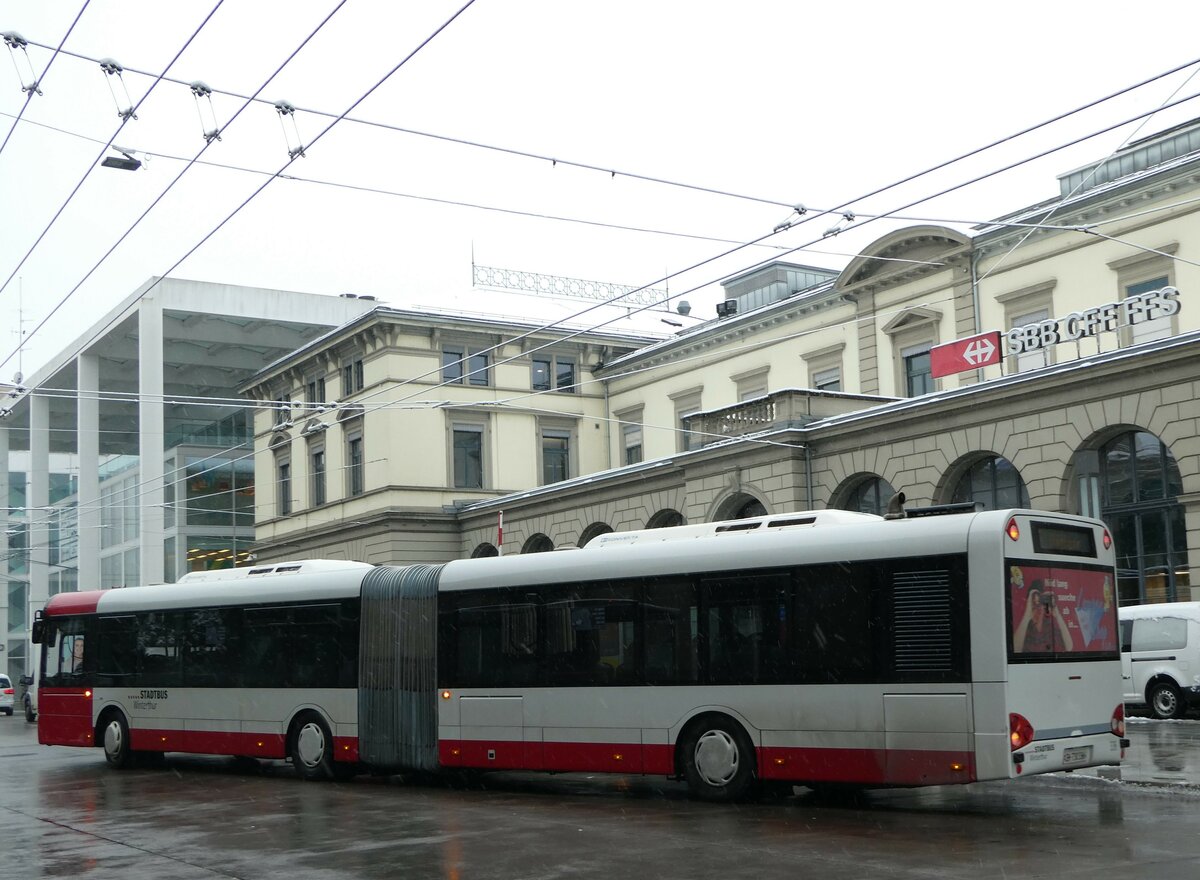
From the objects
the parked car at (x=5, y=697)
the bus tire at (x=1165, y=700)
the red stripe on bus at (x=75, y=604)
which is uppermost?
the red stripe on bus at (x=75, y=604)

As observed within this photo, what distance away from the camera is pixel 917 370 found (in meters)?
40.0

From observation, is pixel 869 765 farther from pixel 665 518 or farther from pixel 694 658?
pixel 665 518

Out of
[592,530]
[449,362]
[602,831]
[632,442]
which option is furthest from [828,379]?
[602,831]

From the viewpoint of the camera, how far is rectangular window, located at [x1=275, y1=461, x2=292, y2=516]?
5800cm

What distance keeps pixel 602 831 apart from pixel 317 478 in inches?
1728

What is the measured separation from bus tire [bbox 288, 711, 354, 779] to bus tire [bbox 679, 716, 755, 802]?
6095 millimetres

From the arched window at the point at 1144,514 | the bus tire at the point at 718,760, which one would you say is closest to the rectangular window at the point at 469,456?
the arched window at the point at 1144,514

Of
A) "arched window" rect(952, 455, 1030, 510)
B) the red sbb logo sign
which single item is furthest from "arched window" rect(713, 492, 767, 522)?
"arched window" rect(952, 455, 1030, 510)

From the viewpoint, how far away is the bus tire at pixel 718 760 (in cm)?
1534

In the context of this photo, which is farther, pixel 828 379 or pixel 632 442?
pixel 632 442

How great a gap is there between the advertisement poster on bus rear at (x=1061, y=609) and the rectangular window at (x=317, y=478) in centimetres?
4327

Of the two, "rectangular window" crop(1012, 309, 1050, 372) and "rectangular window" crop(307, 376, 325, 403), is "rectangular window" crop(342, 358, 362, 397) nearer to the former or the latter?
"rectangular window" crop(307, 376, 325, 403)

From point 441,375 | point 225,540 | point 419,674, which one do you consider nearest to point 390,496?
point 441,375

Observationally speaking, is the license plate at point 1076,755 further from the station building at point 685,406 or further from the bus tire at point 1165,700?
the bus tire at point 1165,700
